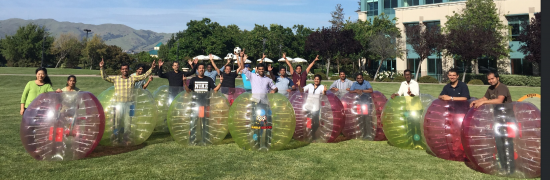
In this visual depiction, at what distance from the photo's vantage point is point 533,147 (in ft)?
18.8

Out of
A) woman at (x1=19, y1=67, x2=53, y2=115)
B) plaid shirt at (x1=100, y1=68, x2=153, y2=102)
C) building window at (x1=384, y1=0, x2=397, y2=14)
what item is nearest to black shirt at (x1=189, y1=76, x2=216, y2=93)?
plaid shirt at (x1=100, y1=68, x2=153, y2=102)

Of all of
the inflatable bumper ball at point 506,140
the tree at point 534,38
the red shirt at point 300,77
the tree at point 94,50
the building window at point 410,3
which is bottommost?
the inflatable bumper ball at point 506,140

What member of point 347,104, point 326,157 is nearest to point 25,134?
point 326,157

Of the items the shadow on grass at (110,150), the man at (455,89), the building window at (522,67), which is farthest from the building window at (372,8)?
the shadow on grass at (110,150)

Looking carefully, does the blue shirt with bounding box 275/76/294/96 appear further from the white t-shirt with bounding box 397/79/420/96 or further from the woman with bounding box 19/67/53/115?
the woman with bounding box 19/67/53/115

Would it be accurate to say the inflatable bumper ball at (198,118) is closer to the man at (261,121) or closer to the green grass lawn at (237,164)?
the green grass lawn at (237,164)

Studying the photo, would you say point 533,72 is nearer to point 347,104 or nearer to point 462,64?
point 462,64

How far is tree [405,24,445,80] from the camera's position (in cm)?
3762

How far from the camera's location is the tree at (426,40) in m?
37.6

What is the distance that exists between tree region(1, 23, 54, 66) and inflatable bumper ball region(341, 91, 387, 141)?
6313 cm

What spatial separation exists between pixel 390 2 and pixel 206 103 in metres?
46.8

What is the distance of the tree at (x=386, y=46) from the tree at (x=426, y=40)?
3589mm

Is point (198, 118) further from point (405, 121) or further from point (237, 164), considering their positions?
point (405, 121)

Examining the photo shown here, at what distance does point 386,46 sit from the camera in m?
43.6
